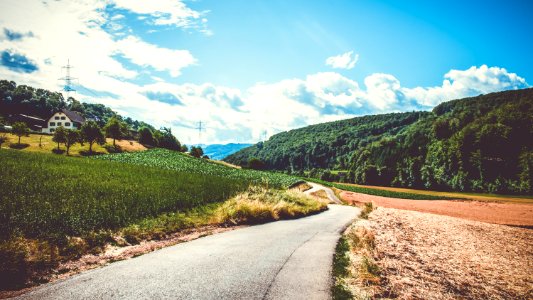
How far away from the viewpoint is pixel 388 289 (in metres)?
6.68

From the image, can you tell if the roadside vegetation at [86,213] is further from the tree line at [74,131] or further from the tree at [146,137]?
the tree at [146,137]

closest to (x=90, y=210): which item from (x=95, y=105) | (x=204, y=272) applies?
(x=204, y=272)

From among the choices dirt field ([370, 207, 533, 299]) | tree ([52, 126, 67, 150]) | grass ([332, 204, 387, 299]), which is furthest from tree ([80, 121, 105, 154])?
dirt field ([370, 207, 533, 299])

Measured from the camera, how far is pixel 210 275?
6.66 metres

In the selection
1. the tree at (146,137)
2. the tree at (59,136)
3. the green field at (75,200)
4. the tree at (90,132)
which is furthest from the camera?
the tree at (146,137)

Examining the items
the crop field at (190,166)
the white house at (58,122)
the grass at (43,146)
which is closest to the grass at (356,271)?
the crop field at (190,166)

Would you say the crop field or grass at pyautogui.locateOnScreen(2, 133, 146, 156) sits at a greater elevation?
grass at pyautogui.locateOnScreen(2, 133, 146, 156)

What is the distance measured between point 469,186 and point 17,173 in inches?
3908

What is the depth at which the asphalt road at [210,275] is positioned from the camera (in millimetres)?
5598

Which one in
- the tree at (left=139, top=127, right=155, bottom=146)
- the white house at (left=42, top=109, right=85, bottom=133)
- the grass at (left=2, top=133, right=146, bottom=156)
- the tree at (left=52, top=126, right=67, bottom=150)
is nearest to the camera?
the grass at (left=2, top=133, right=146, bottom=156)

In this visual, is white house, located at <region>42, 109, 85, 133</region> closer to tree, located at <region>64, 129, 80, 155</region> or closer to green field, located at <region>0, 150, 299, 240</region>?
tree, located at <region>64, 129, 80, 155</region>

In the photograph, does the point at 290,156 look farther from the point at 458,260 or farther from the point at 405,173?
the point at 458,260

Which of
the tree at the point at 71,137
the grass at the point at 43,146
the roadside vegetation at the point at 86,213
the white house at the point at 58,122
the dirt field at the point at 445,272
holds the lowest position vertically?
the dirt field at the point at 445,272

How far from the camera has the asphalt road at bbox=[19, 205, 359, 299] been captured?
220 inches
